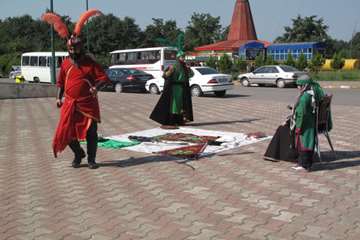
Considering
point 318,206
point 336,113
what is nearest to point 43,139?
point 318,206

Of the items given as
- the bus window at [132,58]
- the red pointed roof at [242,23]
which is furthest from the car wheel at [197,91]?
the red pointed roof at [242,23]

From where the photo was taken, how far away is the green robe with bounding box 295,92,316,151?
21.1 ft

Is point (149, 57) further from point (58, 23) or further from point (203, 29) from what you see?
point (203, 29)

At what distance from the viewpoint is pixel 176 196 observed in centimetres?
552

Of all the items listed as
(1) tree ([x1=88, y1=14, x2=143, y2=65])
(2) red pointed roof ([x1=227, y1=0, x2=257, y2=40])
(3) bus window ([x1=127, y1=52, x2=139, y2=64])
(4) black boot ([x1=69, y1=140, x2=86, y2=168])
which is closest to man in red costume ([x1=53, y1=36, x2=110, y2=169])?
(4) black boot ([x1=69, y1=140, x2=86, y2=168])

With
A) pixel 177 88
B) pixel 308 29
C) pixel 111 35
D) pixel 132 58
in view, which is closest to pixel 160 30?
pixel 111 35

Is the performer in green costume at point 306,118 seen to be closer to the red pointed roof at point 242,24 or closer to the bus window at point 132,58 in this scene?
the bus window at point 132,58

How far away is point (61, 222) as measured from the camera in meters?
4.70

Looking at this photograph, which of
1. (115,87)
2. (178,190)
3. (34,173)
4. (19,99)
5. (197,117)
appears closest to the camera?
(178,190)

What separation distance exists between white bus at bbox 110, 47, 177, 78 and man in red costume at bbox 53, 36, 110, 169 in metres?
20.5

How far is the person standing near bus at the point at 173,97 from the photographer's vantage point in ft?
35.6

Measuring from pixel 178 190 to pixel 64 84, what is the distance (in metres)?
2.21

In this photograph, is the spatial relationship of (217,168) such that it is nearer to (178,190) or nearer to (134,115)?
(178,190)

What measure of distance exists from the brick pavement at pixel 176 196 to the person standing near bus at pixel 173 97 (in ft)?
9.05
